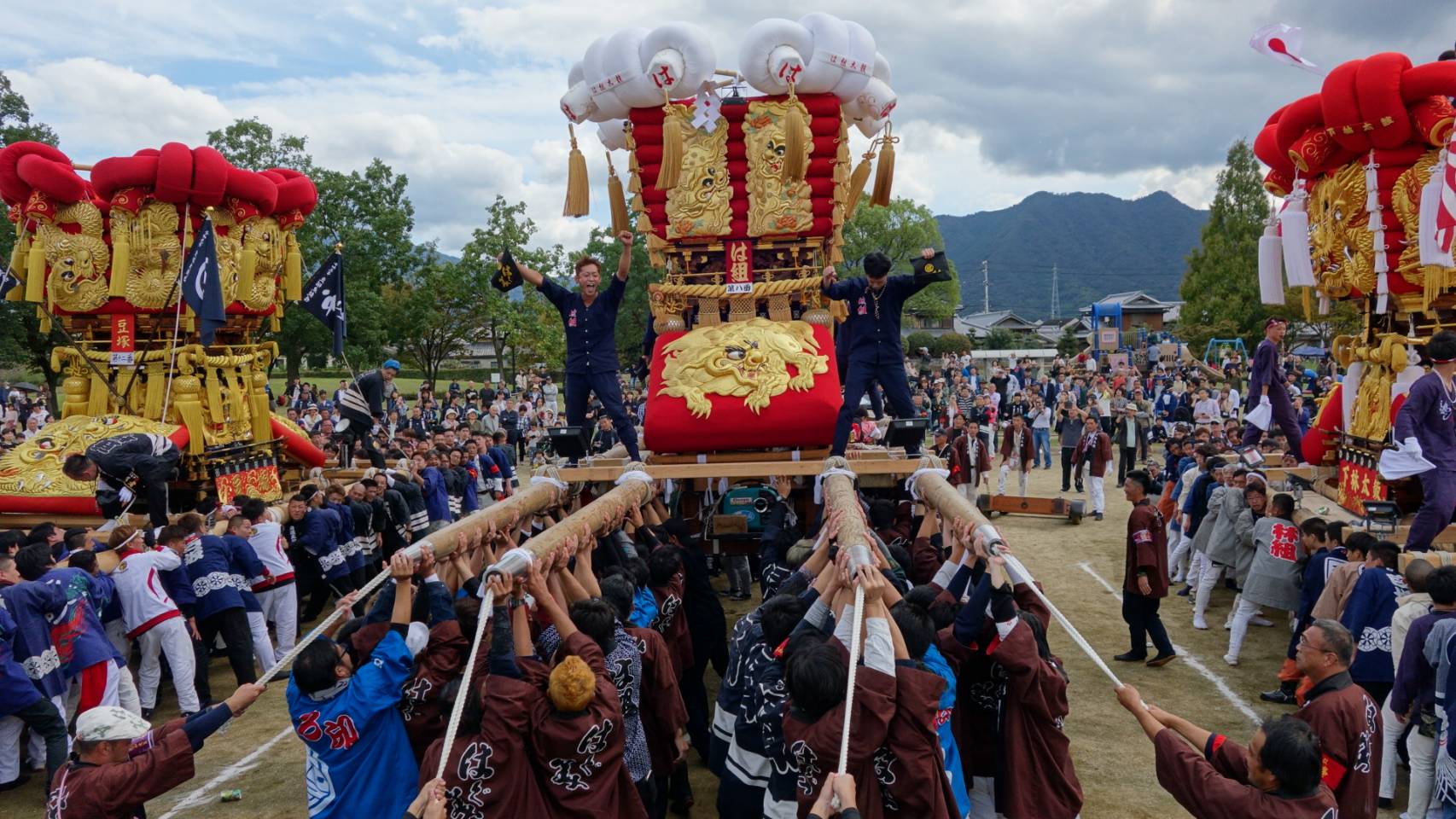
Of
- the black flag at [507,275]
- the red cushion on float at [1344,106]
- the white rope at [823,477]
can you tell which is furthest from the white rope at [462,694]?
the red cushion on float at [1344,106]

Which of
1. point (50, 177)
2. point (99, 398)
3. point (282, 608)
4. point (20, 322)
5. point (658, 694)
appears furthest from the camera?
point (20, 322)

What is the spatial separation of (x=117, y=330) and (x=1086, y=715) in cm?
996

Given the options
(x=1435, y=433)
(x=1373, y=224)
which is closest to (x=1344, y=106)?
(x=1373, y=224)

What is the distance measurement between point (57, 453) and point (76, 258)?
6.93 feet

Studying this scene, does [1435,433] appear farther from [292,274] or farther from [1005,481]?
[292,274]

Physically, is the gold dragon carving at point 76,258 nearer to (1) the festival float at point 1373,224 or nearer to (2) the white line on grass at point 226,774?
(2) the white line on grass at point 226,774

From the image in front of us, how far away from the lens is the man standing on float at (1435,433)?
20.8ft

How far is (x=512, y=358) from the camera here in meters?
34.6

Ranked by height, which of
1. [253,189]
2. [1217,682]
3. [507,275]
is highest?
[253,189]

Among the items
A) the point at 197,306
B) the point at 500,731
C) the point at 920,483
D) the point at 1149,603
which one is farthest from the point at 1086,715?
the point at 197,306

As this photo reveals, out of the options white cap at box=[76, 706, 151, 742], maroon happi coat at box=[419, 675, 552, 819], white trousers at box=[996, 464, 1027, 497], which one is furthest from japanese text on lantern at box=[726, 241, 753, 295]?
white trousers at box=[996, 464, 1027, 497]

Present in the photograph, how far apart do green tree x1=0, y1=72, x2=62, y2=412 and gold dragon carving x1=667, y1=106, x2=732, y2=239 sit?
16983 millimetres

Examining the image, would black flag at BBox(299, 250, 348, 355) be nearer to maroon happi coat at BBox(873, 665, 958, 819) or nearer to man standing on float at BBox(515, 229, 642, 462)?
A: man standing on float at BBox(515, 229, 642, 462)

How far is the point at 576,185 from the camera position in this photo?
29.2 ft
